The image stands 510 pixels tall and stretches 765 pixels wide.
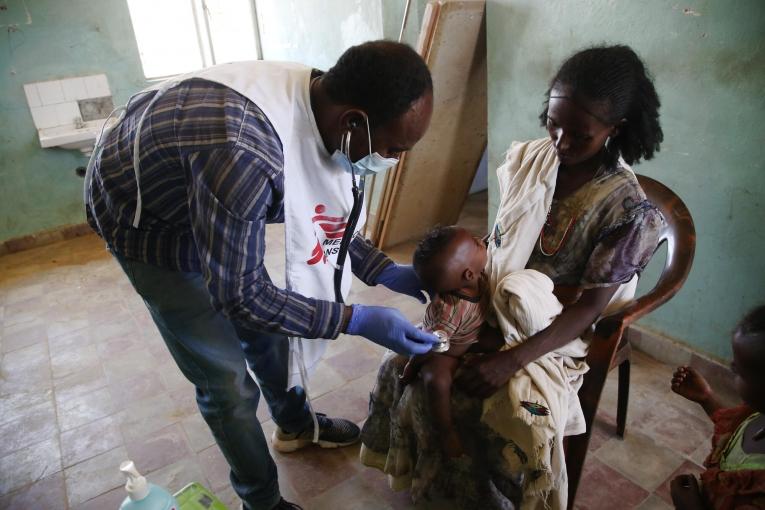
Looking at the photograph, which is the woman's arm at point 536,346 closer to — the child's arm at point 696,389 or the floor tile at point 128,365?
the child's arm at point 696,389

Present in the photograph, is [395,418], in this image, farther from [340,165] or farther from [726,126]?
[726,126]

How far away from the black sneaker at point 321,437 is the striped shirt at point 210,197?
2.87ft

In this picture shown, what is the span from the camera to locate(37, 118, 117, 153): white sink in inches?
145

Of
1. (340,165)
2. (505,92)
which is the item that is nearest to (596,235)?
(340,165)

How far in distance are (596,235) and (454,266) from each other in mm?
376

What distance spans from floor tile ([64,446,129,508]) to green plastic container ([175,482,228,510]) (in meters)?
0.77

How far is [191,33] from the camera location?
450 cm

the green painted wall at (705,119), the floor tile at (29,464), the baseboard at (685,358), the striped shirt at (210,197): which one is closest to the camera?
the striped shirt at (210,197)

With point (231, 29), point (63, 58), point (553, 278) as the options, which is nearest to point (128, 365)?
point (553, 278)

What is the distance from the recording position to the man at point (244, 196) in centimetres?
97

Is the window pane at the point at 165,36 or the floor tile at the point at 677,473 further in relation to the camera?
the window pane at the point at 165,36

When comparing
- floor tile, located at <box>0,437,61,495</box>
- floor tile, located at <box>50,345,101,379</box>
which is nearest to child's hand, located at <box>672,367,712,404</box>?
floor tile, located at <box>0,437,61,495</box>

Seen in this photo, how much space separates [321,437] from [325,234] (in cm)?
94

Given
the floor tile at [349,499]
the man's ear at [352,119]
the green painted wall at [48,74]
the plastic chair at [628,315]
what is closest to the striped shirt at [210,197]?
the man's ear at [352,119]
